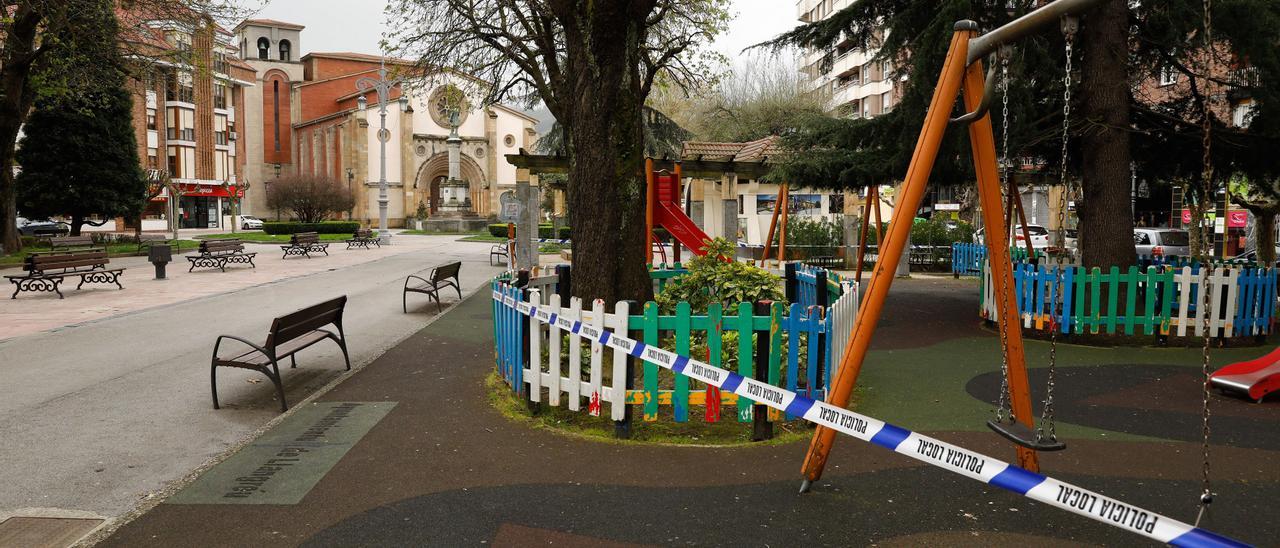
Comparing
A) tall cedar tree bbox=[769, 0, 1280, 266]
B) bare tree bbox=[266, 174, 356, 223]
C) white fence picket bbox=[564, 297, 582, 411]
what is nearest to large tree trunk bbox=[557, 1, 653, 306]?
white fence picket bbox=[564, 297, 582, 411]

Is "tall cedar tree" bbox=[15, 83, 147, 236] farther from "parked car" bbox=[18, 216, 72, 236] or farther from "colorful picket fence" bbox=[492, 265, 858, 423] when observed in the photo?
"colorful picket fence" bbox=[492, 265, 858, 423]

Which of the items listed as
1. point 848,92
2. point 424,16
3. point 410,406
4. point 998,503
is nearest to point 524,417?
point 410,406

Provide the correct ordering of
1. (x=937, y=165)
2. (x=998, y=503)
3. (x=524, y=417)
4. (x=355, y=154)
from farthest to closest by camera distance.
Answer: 1. (x=355, y=154)
2. (x=937, y=165)
3. (x=524, y=417)
4. (x=998, y=503)

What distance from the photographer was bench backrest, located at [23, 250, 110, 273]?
1695 centimetres

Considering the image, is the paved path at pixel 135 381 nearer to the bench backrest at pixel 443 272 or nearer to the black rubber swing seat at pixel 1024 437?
the bench backrest at pixel 443 272

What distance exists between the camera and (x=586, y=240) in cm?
786

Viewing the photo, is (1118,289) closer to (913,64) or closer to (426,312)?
(913,64)

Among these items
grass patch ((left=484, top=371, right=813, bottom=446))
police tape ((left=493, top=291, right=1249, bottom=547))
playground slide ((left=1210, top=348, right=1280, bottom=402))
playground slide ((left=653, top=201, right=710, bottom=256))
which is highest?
playground slide ((left=653, top=201, right=710, bottom=256))

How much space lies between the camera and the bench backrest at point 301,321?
23.8 ft

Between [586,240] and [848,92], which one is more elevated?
[848,92]

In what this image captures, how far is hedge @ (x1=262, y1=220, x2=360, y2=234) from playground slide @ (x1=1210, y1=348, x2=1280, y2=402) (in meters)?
47.2

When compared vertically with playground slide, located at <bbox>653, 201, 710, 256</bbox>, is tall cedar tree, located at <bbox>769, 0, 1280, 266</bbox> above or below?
above

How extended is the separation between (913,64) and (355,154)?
6620cm

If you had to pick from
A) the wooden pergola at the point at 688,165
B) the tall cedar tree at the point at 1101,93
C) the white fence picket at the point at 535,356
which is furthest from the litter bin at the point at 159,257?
the white fence picket at the point at 535,356
